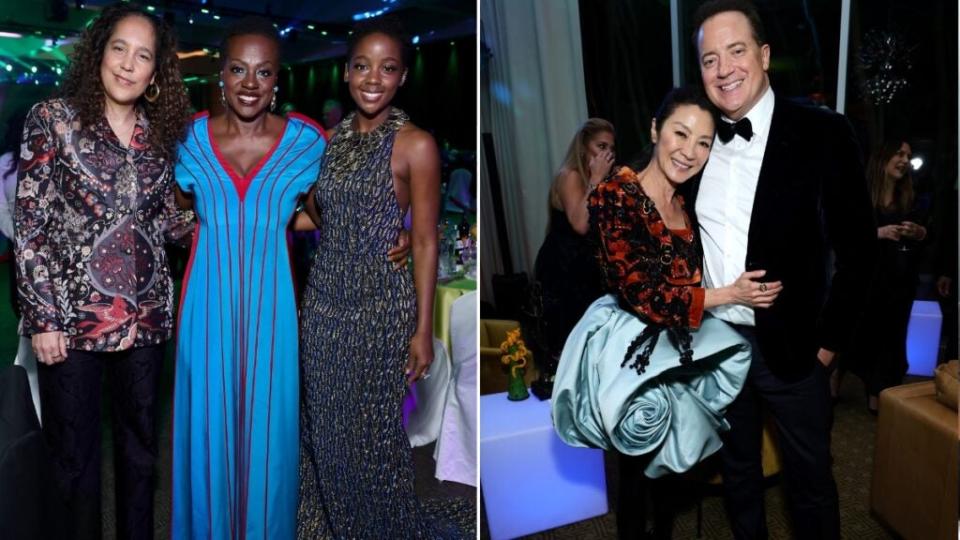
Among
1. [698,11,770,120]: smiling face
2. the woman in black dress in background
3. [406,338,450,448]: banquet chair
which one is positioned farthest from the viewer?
[406,338,450,448]: banquet chair

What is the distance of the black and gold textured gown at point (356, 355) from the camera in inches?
75.5

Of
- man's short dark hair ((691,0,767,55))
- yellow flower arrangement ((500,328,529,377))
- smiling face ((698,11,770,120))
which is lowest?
yellow flower arrangement ((500,328,529,377))

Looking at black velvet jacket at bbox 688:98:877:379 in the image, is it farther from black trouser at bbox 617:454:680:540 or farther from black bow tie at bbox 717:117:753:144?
black trouser at bbox 617:454:680:540

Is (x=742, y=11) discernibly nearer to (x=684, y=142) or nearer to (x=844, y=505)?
(x=684, y=142)

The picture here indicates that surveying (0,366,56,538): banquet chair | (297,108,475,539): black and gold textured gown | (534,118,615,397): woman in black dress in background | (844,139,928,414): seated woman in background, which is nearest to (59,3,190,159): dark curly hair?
(297,108,475,539): black and gold textured gown

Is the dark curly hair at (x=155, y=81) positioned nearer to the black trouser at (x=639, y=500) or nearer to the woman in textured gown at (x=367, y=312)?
the woman in textured gown at (x=367, y=312)

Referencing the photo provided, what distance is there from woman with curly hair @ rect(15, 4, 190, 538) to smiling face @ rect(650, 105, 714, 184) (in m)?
1.21

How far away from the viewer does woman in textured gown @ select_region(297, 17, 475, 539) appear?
1.90 metres

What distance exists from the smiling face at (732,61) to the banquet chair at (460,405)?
1.40 m

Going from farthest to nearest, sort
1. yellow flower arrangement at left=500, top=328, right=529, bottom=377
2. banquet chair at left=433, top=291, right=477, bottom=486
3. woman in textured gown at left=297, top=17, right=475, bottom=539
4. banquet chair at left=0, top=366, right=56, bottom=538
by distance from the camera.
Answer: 1. banquet chair at left=433, top=291, right=477, bottom=486
2. yellow flower arrangement at left=500, top=328, right=529, bottom=377
3. woman in textured gown at left=297, top=17, right=475, bottom=539
4. banquet chair at left=0, top=366, right=56, bottom=538

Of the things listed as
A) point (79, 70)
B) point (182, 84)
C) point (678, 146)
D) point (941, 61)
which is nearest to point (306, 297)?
point (182, 84)

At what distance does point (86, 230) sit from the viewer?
5.68 ft

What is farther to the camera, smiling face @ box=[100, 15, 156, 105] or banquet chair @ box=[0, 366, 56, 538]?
smiling face @ box=[100, 15, 156, 105]

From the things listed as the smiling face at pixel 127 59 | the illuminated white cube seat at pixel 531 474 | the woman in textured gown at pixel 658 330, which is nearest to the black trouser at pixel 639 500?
the woman in textured gown at pixel 658 330
